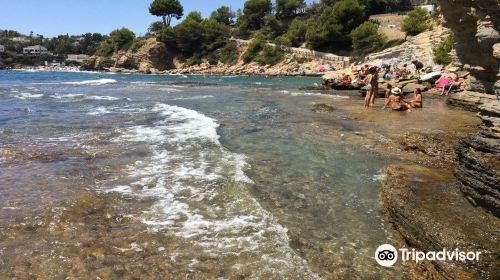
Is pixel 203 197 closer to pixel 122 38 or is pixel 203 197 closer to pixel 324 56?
pixel 324 56

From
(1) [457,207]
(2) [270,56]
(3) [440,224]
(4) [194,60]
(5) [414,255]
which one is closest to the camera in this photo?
(5) [414,255]

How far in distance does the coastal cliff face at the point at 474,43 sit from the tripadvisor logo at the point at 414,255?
1622cm

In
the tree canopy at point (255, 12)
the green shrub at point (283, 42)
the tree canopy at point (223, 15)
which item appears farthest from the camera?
the tree canopy at point (223, 15)

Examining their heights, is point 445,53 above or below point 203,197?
above

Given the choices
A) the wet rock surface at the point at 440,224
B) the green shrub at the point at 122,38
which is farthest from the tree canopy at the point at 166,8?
the wet rock surface at the point at 440,224

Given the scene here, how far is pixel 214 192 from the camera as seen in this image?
24.9ft

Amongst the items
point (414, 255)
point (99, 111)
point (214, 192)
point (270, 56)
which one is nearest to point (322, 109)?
point (99, 111)

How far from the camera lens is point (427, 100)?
22188 millimetres

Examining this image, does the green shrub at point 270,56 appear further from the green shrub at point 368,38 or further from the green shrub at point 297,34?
the green shrub at point 368,38

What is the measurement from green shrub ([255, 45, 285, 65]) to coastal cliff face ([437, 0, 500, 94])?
61980mm

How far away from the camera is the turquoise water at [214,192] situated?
5160 mm

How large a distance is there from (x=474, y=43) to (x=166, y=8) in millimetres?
104651

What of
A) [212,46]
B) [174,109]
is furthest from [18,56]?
[174,109]

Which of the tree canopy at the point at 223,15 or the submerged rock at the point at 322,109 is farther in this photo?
the tree canopy at the point at 223,15
